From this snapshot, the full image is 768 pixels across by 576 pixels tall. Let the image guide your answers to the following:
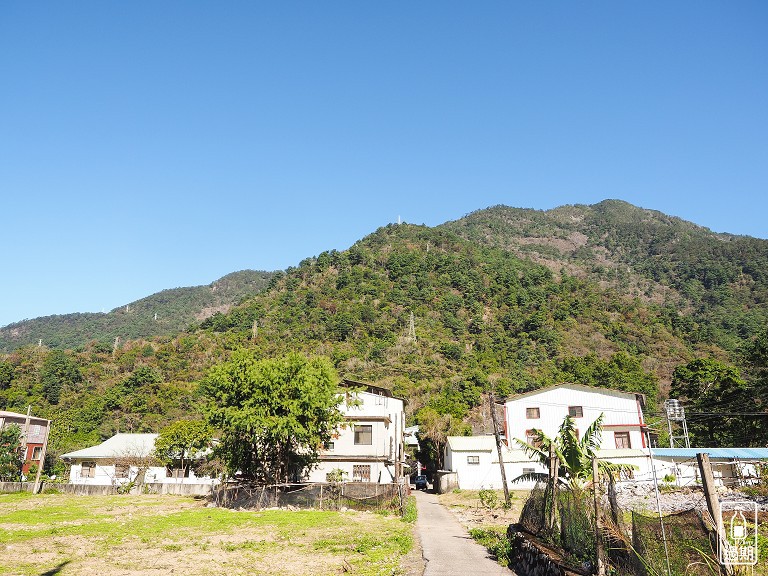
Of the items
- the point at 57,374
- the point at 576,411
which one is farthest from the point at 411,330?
the point at 57,374

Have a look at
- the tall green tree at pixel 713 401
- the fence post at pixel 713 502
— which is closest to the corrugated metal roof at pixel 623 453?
the tall green tree at pixel 713 401

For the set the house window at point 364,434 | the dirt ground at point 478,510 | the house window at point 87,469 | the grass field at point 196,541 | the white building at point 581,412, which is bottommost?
the dirt ground at point 478,510

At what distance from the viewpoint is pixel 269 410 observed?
33.7 meters

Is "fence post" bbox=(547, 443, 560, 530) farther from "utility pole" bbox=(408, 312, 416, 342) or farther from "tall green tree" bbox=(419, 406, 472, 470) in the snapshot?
"utility pole" bbox=(408, 312, 416, 342)

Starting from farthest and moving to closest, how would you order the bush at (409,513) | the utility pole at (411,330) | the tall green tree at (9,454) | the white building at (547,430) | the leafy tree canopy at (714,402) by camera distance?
the utility pole at (411,330) < the leafy tree canopy at (714,402) < the white building at (547,430) < the tall green tree at (9,454) < the bush at (409,513)

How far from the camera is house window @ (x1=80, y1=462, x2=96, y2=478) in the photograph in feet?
175

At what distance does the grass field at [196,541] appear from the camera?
1673 centimetres

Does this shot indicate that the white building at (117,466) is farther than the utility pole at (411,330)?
No

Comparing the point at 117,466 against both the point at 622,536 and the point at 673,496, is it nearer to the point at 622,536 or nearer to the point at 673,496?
the point at 673,496

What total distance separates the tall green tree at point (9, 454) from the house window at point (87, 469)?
5272mm

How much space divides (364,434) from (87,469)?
98.5 ft

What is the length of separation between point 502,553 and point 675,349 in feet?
317

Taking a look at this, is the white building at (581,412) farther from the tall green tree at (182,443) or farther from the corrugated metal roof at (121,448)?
the corrugated metal roof at (121,448)

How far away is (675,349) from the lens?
100375 millimetres
